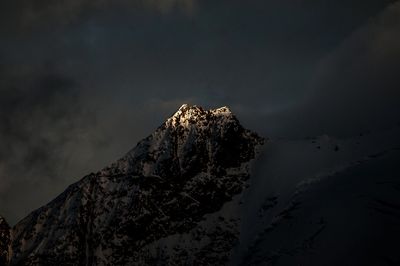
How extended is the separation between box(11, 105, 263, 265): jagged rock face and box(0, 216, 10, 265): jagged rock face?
2.17 metres

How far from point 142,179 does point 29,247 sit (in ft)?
114

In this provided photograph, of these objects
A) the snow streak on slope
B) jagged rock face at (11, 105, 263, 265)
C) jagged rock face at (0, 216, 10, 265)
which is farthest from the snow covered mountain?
jagged rock face at (0, 216, 10, 265)

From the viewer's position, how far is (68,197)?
16950 centimetres

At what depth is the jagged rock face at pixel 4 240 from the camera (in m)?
159

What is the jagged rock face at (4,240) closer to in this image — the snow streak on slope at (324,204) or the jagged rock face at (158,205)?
the jagged rock face at (158,205)

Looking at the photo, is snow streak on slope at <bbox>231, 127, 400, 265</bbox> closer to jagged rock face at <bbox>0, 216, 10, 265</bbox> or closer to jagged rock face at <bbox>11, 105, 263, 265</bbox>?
jagged rock face at <bbox>11, 105, 263, 265</bbox>

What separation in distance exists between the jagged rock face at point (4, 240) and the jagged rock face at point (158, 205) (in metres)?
2.17

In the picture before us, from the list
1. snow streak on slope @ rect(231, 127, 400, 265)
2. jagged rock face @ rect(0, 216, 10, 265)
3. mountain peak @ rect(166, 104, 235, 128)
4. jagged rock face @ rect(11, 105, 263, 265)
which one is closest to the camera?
snow streak on slope @ rect(231, 127, 400, 265)

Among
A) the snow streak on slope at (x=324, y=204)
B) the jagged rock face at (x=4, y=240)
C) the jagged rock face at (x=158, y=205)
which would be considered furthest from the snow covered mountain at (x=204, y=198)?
the jagged rock face at (x=4, y=240)

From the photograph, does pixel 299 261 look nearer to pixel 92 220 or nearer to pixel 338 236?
pixel 338 236

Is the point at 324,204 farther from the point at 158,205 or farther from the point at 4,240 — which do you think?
the point at 4,240

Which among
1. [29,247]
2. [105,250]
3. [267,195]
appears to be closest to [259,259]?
[267,195]

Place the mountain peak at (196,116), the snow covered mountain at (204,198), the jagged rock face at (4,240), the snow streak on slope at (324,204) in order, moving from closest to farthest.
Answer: the snow streak on slope at (324,204), the snow covered mountain at (204,198), the jagged rock face at (4,240), the mountain peak at (196,116)

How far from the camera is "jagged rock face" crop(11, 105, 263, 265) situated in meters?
147
